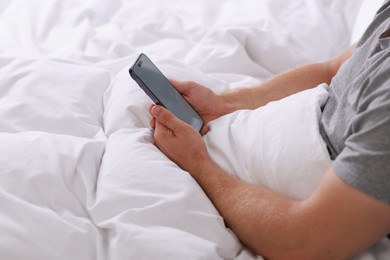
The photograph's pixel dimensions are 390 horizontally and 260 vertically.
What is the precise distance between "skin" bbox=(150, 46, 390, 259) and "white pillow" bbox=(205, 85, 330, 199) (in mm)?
30

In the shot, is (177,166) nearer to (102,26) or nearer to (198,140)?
(198,140)

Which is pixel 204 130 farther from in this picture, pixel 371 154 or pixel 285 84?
pixel 371 154

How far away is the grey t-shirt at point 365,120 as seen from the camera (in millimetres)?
697

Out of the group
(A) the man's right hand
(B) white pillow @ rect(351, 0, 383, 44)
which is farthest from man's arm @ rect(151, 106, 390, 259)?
(B) white pillow @ rect(351, 0, 383, 44)

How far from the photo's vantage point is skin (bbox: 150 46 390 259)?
2.38 feet

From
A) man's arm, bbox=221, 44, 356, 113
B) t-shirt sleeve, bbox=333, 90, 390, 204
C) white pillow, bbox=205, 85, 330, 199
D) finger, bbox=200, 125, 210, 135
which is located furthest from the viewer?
man's arm, bbox=221, 44, 356, 113

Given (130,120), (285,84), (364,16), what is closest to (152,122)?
(130,120)

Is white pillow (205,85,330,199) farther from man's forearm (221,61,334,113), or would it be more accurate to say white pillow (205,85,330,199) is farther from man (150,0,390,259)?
man's forearm (221,61,334,113)

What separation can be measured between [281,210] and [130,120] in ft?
1.20

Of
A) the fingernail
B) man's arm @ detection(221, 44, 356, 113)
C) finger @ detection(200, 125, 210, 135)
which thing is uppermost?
the fingernail

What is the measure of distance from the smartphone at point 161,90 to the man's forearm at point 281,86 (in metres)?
0.12

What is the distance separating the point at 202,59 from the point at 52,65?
38 centimetres

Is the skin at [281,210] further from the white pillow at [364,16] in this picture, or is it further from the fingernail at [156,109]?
the white pillow at [364,16]

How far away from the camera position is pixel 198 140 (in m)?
0.97
